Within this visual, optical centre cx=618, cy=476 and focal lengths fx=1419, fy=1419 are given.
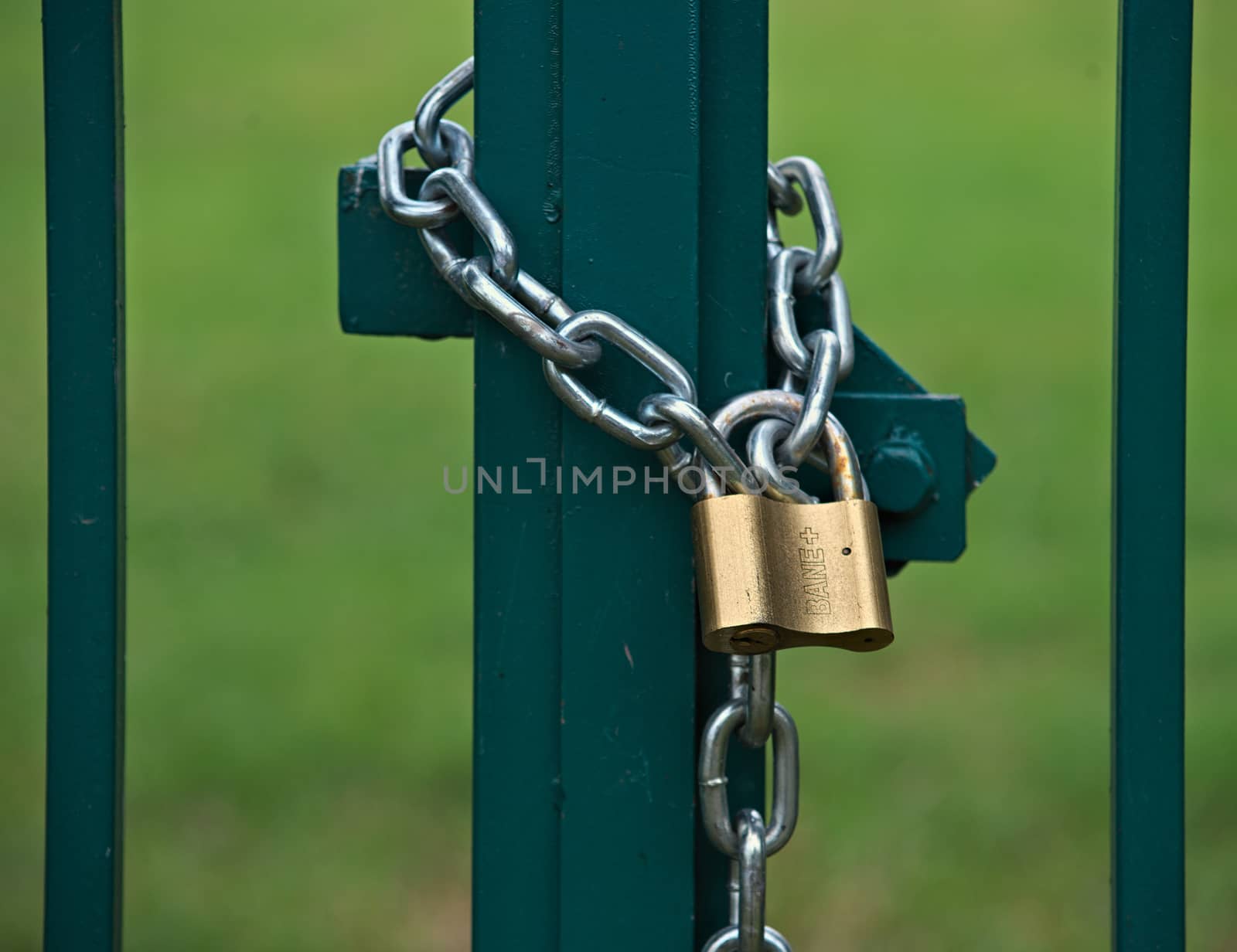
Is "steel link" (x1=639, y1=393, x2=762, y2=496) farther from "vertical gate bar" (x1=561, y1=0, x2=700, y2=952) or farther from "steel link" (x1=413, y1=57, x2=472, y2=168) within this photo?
"steel link" (x1=413, y1=57, x2=472, y2=168)

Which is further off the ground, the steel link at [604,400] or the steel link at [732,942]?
the steel link at [604,400]

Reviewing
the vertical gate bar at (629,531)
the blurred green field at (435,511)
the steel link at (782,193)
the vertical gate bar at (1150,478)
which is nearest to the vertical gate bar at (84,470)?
the vertical gate bar at (629,531)

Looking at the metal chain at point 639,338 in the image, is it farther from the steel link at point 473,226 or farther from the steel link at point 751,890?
the steel link at point 751,890

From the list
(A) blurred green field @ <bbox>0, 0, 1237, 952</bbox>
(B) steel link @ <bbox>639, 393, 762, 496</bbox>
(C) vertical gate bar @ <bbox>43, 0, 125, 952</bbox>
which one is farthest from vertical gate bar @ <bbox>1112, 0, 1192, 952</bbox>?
(A) blurred green field @ <bbox>0, 0, 1237, 952</bbox>

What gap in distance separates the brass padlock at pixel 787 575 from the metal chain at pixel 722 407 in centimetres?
1

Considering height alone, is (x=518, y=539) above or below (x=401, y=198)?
below

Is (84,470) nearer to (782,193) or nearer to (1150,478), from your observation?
(782,193)

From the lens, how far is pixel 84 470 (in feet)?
2.25

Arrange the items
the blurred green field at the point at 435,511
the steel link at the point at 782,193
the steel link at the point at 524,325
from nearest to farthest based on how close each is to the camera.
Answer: the steel link at the point at 524,325
the steel link at the point at 782,193
the blurred green field at the point at 435,511

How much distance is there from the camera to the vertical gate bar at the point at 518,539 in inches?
25.7

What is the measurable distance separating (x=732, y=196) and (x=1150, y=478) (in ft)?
0.78

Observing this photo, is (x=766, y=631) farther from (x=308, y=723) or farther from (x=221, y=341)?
(x=221, y=341)

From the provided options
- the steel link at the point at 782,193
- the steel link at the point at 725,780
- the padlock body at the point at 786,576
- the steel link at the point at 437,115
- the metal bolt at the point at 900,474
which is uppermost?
the steel link at the point at 437,115

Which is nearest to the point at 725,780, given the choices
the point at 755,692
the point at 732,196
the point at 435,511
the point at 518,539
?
the point at 755,692
